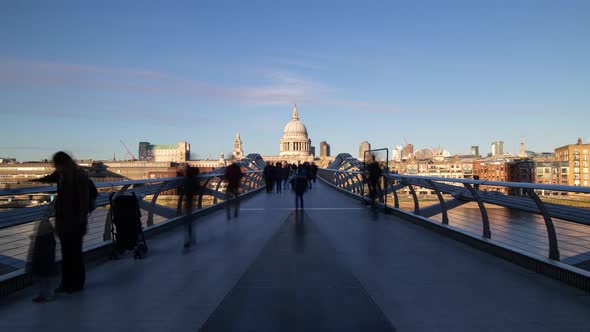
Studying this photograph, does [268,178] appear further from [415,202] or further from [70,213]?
[70,213]

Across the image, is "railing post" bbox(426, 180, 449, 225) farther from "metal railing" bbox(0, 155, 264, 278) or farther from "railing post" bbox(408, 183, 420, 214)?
"metal railing" bbox(0, 155, 264, 278)

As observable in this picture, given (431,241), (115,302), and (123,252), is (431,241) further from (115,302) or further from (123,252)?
(115,302)

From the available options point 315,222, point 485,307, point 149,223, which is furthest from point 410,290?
point 315,222

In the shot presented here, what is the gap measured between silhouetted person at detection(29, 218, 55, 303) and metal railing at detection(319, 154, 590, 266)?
5.67 meters

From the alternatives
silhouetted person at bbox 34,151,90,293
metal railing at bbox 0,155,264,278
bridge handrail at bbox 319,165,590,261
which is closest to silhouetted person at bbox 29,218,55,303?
silhouetted person at bbox 34,151,90,293

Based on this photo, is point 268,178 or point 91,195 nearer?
point 91,195

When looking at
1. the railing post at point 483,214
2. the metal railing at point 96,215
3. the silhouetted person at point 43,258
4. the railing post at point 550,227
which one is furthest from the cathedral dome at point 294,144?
the silhouetted person at point 43,258

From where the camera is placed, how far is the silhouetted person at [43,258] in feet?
18.0

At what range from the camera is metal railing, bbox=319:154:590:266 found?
6.06m

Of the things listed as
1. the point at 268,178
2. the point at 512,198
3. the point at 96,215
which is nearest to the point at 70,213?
the point at 96,215

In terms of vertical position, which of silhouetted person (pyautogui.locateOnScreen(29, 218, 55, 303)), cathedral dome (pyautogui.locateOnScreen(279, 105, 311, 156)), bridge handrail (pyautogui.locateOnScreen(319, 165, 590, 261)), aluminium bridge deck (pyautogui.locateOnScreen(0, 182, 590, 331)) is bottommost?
aluminium bridge deck (pyautogui.locateOnScreen(0, 182, 590, 331))

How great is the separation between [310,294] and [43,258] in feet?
9.70

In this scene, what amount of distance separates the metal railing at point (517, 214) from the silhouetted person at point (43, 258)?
5.67 m

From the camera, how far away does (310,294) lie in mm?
5598
